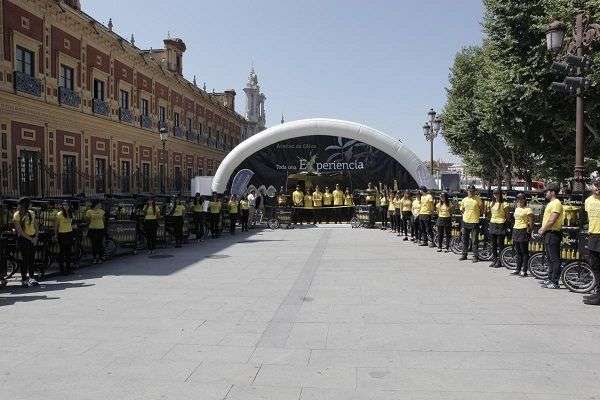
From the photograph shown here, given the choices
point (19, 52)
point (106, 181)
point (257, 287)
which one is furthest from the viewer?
point (106, 181)

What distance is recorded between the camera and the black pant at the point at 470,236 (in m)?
12.8

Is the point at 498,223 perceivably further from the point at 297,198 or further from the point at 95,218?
the point at 297,198

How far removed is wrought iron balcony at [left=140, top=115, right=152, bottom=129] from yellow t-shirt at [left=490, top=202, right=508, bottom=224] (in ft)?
→ 75.9

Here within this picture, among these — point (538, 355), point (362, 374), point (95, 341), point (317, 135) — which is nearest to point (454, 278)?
point (538, 355)

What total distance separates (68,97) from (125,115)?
564 cm

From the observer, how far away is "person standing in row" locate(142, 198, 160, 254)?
48.5ft

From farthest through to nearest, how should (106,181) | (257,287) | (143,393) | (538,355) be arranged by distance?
(106,181), (257,287), (538,355), (143,393)

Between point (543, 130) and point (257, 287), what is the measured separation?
1628cm

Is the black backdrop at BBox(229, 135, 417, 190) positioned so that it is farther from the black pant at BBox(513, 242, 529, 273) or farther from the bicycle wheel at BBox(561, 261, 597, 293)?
the bicycle wheel at BBox(561, 261, 597, 293)

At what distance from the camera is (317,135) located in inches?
1054

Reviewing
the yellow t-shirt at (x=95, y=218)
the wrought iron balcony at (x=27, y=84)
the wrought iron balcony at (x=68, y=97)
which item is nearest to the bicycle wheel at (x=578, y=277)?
the yellow t-shirt at (x=95, y=218)

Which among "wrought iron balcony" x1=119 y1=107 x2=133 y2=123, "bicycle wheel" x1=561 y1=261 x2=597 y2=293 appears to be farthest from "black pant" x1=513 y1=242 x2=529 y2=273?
"wrought iron balcony" x1=119 y1=107 x2=133 y2=123

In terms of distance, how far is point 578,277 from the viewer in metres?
9.03

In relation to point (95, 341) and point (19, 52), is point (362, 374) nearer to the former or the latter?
point (95, 341)
